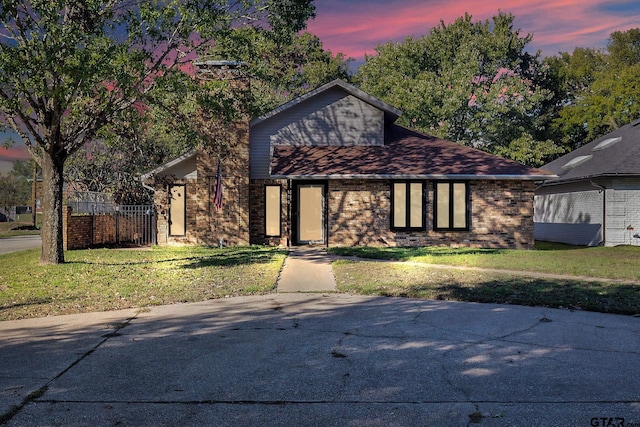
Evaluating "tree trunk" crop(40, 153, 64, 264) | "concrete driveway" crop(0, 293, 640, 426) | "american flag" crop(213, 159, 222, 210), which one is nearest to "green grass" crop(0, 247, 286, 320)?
"tree trunk" crop(40, 153, 64, 264)

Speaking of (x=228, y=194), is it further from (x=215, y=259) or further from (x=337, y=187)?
(x=215, y=259)

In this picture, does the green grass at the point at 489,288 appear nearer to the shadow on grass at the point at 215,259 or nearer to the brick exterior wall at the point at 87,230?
the shadow on grass at the point at 215,259

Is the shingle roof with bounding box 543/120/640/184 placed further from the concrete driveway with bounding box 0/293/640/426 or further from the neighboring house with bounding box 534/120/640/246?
the concrete driveway with bounding box 0/293/640/426

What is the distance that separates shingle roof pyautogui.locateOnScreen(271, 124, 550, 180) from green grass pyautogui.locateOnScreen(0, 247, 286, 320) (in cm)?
431

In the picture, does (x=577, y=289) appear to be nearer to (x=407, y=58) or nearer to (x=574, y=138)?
(x=407, y=58)

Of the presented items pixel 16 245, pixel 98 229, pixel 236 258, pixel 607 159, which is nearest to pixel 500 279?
pixel 236 258

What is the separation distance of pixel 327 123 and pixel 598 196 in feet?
40.9

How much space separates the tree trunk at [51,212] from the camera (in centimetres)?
1469

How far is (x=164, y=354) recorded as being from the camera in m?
6.01

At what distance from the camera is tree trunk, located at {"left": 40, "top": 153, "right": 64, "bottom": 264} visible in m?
14.7

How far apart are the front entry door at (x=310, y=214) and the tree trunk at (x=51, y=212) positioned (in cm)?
917

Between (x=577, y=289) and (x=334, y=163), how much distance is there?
1194 centimetres

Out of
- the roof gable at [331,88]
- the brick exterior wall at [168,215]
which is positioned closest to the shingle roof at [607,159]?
the roof gable at [331,88]

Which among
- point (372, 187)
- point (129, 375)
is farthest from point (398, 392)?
point (372, 187)
